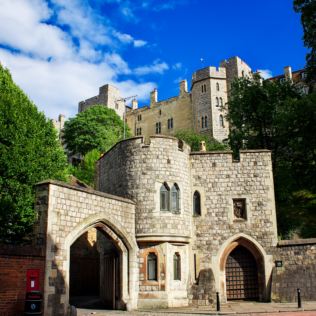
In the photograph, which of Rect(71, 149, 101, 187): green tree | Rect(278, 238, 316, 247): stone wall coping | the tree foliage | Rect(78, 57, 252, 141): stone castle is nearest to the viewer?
Rect(278, 238, 316, 247): stone wall coping

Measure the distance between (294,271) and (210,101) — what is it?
48.1 m

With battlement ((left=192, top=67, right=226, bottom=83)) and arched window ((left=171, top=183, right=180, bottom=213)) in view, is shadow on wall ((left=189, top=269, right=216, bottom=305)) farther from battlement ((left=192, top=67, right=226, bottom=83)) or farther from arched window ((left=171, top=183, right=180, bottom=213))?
battlement ((left=192, top=67, right=226, bottom=83))

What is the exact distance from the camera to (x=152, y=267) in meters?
17.0

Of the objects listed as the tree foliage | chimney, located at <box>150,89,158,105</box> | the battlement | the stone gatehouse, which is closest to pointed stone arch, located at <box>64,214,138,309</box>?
the stone gatehouse

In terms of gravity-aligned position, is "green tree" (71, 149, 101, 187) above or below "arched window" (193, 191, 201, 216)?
above

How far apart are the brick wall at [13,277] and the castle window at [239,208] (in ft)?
33.4

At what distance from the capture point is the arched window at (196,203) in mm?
19234

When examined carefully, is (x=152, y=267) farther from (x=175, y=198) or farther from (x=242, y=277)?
(x=242, y=277)

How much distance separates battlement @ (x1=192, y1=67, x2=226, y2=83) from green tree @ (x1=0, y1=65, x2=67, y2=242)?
46875 mm

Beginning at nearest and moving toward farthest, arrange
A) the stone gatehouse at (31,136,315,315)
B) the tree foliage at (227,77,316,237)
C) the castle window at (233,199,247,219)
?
the stone gatehouse at (31,136,315,315), the castle window at (233,199,247,219), the tree foliage at (227,77,316,237)

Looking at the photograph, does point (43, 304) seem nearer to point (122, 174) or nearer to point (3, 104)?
point (122, 174)

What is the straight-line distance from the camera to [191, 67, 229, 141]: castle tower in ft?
207

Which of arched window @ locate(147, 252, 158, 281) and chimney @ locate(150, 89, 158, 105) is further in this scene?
chimney @ locate(150, 89, 158, 105)

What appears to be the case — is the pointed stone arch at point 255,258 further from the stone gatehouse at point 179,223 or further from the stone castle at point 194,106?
the stone castle at point 194,106
